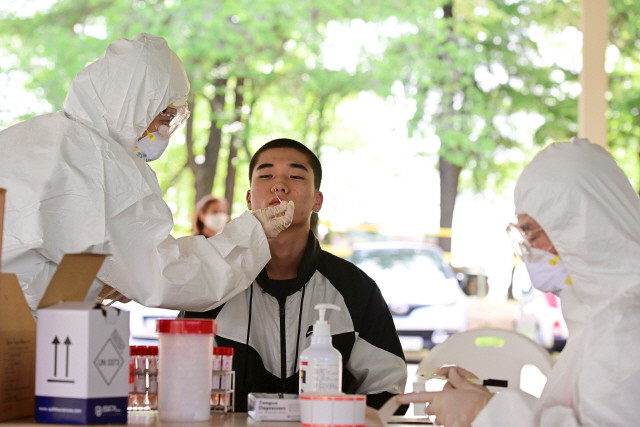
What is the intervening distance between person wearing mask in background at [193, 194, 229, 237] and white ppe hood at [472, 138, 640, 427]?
4369mm

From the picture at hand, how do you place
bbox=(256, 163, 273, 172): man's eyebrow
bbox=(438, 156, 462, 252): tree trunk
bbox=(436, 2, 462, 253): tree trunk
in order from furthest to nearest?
bbox=(438, 156, 462, 252): tree trunk < bbox=(436, 2, 462, 253): tree trunk < bbox=(256, 163, 273, 172): man's eyebrow

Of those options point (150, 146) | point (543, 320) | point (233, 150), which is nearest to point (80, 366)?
point (150, 146)

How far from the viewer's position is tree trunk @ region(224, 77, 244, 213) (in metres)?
10.1

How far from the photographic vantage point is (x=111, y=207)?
174cm

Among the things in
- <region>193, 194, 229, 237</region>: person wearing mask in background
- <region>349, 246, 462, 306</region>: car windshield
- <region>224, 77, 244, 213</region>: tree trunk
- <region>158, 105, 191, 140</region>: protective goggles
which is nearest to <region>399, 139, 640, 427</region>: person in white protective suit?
<region>158, 105, 191, 140</region>: protective goggles

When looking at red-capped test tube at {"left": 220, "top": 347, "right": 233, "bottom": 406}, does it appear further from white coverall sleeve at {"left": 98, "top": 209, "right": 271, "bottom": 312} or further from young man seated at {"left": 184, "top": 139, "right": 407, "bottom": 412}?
young man seated at {"left": 184, "top": 139, "right": 407, "bottom": 412}

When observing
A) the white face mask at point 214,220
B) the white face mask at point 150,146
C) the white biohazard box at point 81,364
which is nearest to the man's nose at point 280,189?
the white face mask at point 150,146

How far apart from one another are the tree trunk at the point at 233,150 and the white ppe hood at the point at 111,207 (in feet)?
26.8

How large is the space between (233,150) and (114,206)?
8566mm

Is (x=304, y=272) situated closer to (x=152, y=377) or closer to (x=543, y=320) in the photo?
(x=152, y=377)

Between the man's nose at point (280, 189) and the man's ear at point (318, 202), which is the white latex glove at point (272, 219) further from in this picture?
the man's ear at point (318, 202)

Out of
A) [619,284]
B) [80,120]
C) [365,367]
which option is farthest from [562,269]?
[80,120]

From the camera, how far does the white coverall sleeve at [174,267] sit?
1735 mm

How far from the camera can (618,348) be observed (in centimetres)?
147
